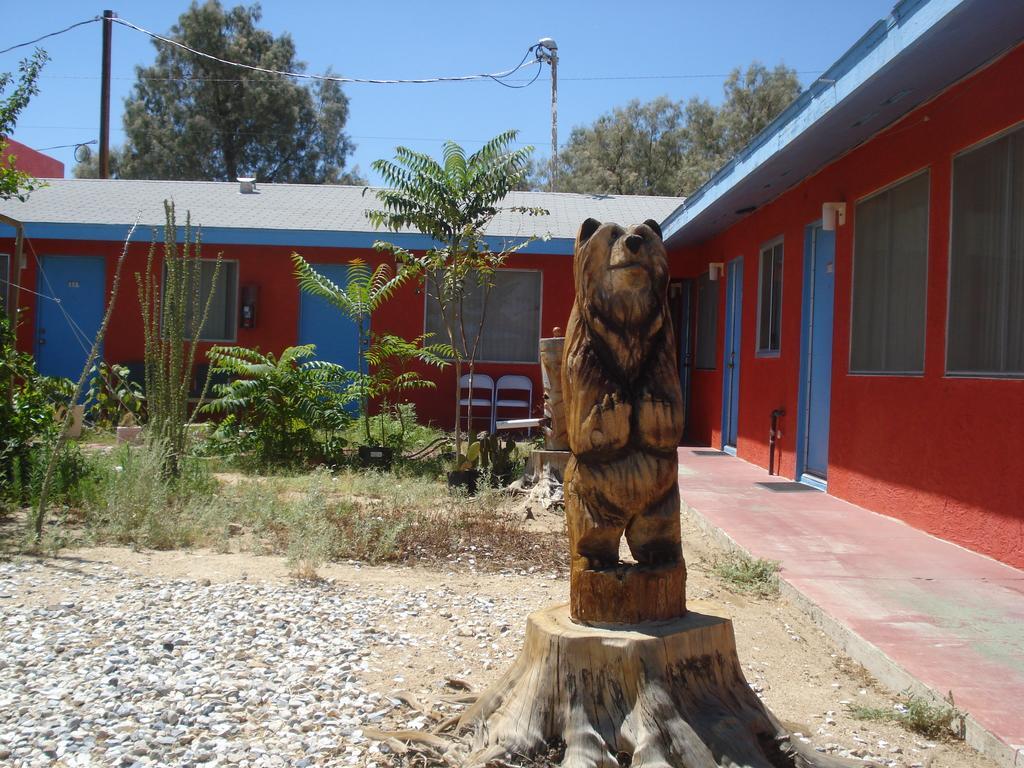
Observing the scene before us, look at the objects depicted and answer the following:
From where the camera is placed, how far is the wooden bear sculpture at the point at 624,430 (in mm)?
2939

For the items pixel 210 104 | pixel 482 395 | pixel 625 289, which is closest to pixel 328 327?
pixel 482 395

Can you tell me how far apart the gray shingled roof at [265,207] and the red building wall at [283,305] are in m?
0.47

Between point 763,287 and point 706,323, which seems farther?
point 706,323

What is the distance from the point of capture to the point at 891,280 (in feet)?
23.8

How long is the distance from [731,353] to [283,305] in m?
7.19

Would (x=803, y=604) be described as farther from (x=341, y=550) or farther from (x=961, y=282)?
(x=341, y=550)

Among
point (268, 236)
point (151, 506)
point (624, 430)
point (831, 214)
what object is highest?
point (268, 236)

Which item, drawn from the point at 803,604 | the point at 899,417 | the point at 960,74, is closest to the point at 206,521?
the point at 803,604

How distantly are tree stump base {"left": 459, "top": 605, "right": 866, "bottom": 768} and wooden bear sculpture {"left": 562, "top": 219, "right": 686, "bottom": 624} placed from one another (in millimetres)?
142

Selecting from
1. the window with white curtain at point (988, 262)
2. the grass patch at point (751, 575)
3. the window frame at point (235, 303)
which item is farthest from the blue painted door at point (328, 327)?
the window with white curtain at point (988, 262)

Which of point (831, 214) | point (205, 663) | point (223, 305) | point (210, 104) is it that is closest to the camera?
point (205, 663)

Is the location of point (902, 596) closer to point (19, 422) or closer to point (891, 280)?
point (891, 280)

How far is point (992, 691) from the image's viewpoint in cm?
357

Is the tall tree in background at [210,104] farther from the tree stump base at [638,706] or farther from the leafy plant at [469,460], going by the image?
the tree stump base at [638,706]
